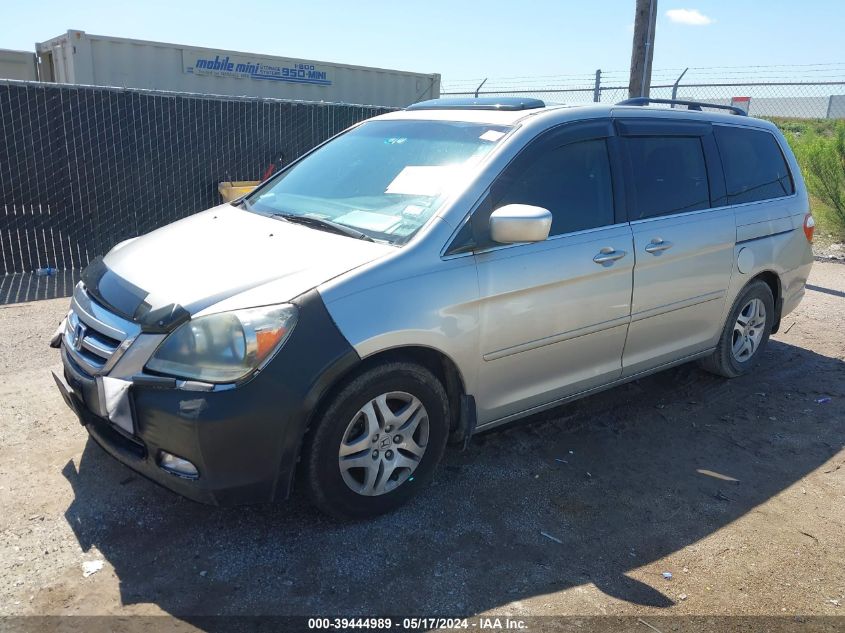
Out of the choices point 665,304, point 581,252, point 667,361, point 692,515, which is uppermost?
point 581,252

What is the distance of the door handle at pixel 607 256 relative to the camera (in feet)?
12.6

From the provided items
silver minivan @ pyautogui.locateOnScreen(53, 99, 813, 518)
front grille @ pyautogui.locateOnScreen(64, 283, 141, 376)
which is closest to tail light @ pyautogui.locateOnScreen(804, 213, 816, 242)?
silver minivan @ pyautogui.locateOnScreen(53, 99, 813, 518)

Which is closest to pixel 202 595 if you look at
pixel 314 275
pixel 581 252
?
pixel 314 275

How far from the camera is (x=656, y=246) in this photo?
4.14 m

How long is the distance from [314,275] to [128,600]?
4.80ft

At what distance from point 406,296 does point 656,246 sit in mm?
1783

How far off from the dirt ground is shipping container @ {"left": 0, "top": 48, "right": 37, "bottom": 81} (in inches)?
442

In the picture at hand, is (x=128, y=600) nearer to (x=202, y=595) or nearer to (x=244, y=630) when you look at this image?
(x=202, y=595)

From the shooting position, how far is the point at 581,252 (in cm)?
378

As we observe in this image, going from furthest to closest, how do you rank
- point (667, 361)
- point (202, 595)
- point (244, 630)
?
point (667, 361)
point (202, 595)
point (244, 630)

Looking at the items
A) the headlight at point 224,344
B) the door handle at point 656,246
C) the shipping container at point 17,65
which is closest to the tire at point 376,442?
the headlight at point 224,344

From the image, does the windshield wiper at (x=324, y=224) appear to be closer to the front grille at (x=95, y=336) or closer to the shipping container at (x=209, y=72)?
the front grille at (x=95, y=336)

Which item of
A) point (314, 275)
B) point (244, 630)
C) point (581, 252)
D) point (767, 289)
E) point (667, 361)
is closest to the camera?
point (244, 630)

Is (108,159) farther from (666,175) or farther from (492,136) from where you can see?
(666,175)
